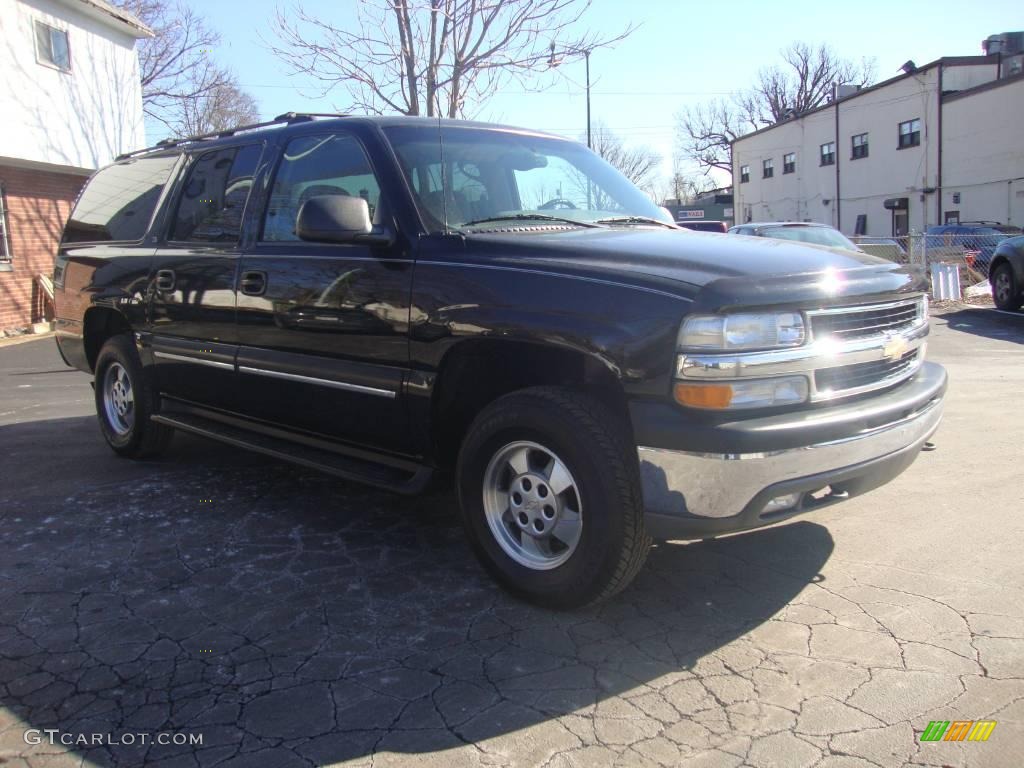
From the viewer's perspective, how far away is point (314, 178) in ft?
13.8

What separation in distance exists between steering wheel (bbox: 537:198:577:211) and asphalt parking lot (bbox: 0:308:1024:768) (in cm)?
169

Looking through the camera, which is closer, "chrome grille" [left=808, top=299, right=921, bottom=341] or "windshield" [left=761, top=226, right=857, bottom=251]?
"chrome grille" [left=808, top=299, right=921, bottom=341]

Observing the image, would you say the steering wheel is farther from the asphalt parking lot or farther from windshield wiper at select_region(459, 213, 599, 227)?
the asphalt parking lot

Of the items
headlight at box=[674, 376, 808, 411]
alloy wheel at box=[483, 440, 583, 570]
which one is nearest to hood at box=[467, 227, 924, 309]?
headlight at box=[674, 376, 808, 411]

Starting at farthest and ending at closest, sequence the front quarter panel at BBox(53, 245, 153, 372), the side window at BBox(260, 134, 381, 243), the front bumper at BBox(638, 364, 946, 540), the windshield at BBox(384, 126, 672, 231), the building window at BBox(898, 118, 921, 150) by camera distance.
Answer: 1. the building window at BBox(898, 118, 921, 150)
2. the front quarter panel at BBox(53, 245, 153, 372)
3. the side window at BBox(260, 134, 381, 243)
4. the windshield at BBox(384, 126, 672, 231)
5. the front bumper at BBox(638, 364, 946, 540)

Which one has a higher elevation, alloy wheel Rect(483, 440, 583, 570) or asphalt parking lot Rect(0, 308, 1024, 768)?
alloy wheel Rect(483, 440, 583, 570)

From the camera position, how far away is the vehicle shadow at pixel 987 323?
11.5 meters

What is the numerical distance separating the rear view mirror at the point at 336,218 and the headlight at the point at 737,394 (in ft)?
5.23

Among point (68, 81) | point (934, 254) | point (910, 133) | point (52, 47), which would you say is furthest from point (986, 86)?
point (52, 47)

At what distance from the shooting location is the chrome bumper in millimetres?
2779

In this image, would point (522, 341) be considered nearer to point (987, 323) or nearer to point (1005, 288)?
point (987, 323)

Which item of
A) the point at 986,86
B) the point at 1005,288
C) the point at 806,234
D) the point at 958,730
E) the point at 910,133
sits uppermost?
the point at 986,86

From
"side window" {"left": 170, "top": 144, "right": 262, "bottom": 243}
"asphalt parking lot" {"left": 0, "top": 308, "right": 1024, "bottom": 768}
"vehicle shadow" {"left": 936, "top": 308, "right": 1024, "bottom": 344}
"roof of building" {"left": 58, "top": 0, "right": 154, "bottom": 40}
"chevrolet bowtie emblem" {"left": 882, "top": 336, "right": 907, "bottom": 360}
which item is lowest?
"asphalt parking lot" {"left": 0, "top": 308, "right": 1024, "bottom": 768}

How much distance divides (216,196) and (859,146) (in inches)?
1528
